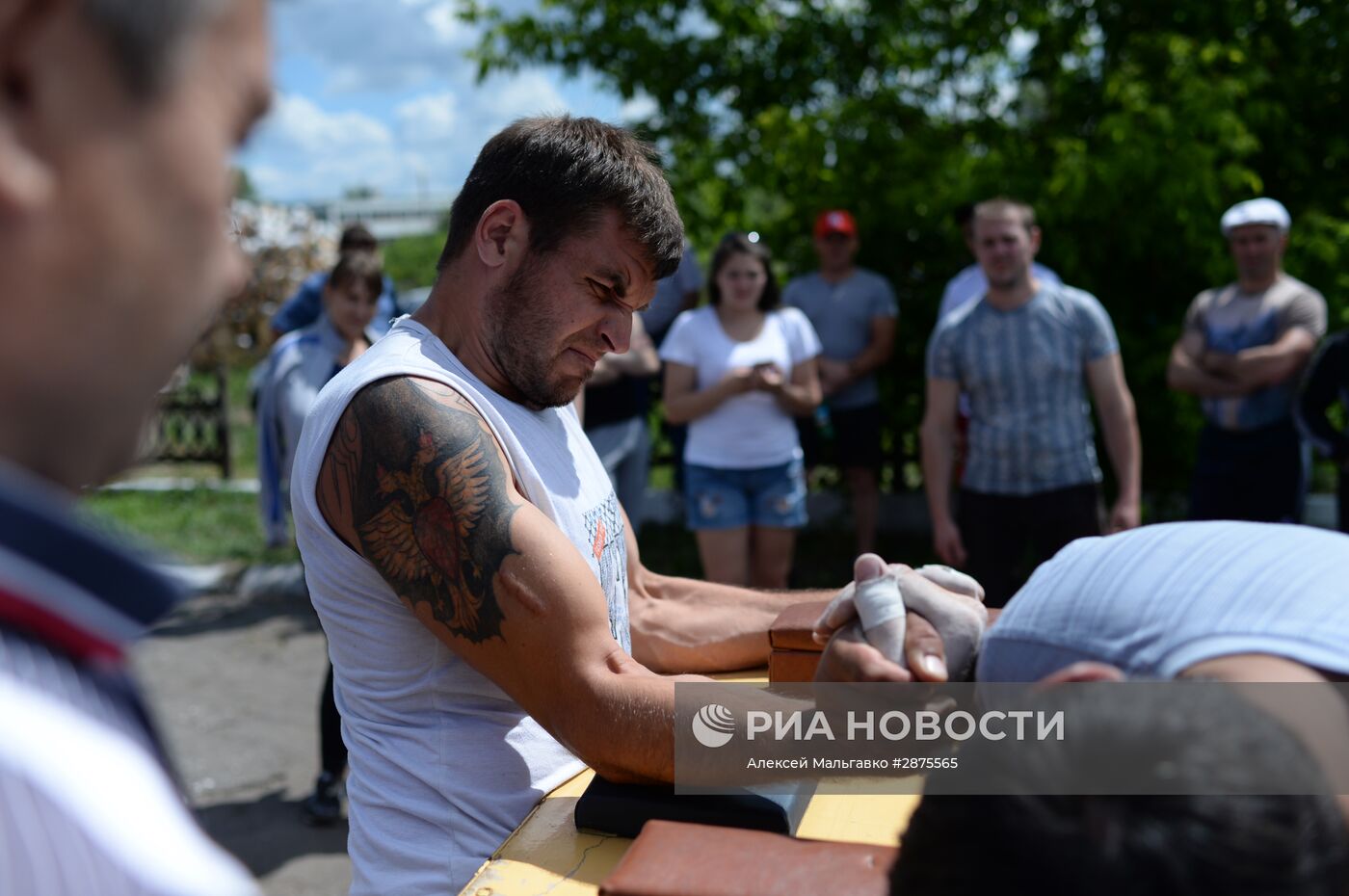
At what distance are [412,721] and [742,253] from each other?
11.9ft

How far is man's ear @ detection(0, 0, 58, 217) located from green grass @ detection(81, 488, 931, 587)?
5.48m

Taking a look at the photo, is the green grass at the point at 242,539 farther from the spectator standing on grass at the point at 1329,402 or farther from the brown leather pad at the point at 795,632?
the brown leather pad at the point at 795,632

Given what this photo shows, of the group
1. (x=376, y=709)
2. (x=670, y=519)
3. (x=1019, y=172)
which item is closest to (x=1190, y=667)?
(x=376, y=709)

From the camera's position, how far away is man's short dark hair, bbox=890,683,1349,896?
2.71ft

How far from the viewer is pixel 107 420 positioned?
633 millimetres

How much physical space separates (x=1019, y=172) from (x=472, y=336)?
5168 millimetres

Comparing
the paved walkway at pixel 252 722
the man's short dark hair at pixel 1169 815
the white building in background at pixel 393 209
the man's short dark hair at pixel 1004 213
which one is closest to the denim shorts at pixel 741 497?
the man's short dark hair at pixel 1004 213

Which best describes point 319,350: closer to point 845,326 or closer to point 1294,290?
point 845,326

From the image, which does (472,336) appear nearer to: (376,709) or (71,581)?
(376,709)

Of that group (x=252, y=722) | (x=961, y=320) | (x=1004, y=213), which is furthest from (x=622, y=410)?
(x=252, y=722)

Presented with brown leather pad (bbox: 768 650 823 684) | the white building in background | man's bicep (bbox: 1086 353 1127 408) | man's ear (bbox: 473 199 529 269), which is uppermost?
the white building in background

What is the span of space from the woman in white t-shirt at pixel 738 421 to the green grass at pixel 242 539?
1.24 m

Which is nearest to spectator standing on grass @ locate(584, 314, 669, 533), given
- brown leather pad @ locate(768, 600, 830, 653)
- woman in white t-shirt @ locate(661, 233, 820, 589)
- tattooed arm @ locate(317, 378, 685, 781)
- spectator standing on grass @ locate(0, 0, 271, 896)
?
woman in white t-shirt @ locate(661, 233, 820, 589)

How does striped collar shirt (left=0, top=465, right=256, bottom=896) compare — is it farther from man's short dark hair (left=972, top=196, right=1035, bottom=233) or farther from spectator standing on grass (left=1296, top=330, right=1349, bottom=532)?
spectator standing on grass (left=1296, top=330, right=1349, bottom=532)
